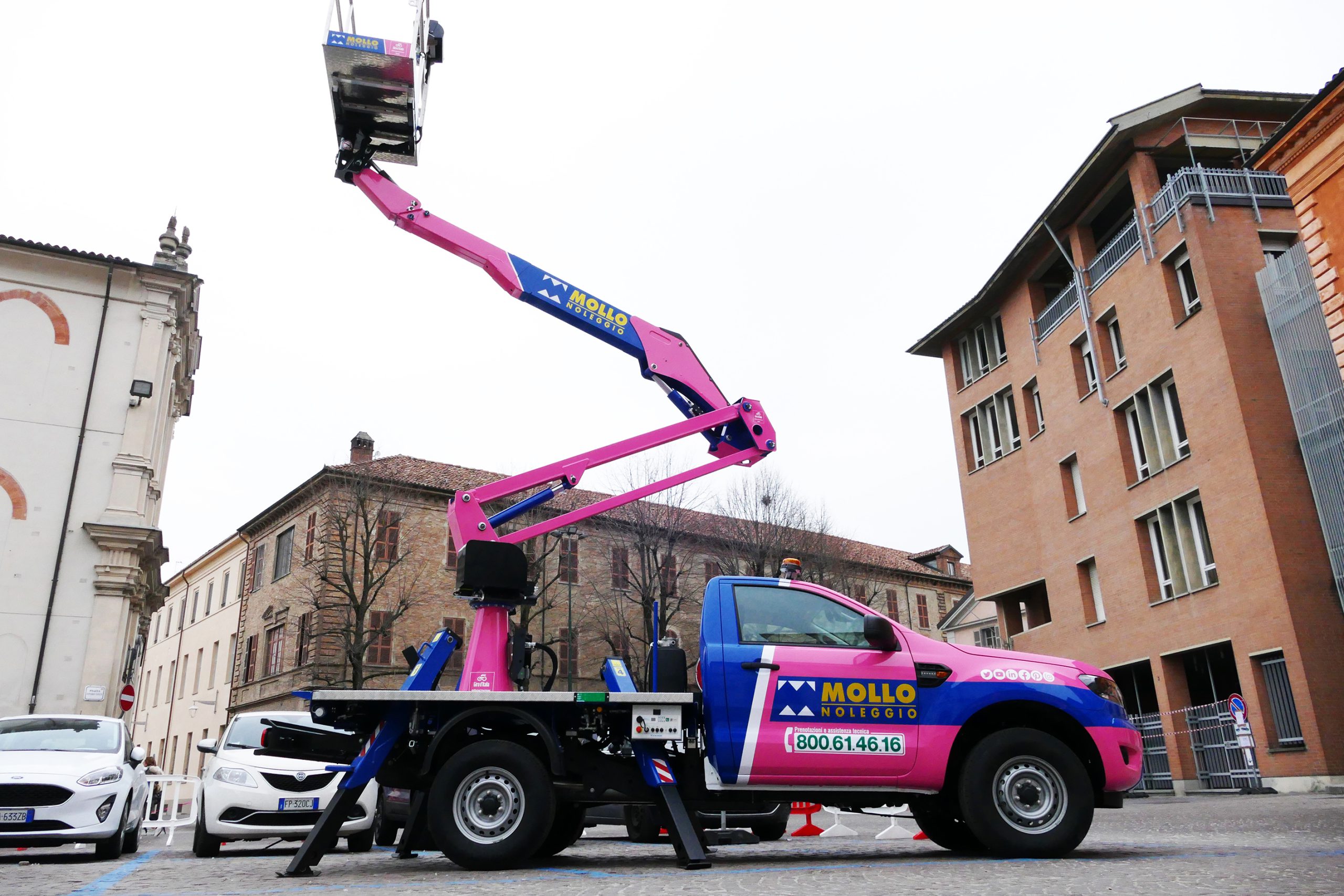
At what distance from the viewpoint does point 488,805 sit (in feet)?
22.3

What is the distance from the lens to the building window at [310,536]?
39.2m

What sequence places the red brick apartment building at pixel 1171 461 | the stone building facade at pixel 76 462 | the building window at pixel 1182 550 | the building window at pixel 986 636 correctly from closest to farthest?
the red brick apartment building at pixel 1171 461 < the stone building facade at pixel 76 462 < the building window at pixel 1182 550 < the building window at pixel 986 636

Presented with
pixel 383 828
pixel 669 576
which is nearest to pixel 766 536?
pixel 669 576

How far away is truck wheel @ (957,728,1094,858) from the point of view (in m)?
6.89

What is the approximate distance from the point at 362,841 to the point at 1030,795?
291 inches

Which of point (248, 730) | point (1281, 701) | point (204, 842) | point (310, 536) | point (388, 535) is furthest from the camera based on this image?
point (310, 536)

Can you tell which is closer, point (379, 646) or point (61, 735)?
point (61, 735)

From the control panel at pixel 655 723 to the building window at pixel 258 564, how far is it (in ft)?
136

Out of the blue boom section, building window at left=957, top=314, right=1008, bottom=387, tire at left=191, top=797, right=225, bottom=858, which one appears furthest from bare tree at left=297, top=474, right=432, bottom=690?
the blue boom section

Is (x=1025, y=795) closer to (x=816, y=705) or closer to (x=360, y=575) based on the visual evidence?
(x=816, y=705)

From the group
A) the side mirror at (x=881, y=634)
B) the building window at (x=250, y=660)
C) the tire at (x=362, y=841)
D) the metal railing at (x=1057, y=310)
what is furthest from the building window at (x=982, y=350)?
the building window at (x=250, y=660)

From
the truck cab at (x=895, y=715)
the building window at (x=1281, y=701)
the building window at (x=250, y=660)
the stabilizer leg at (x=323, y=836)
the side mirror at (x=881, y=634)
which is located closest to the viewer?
the stabilizer leg at (x=323, y=836)

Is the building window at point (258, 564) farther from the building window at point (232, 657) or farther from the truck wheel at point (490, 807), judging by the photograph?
the truck wheel at point (490, 807)

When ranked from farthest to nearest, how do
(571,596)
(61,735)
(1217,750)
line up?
(571,596) < (1217,750) < (61,735)
